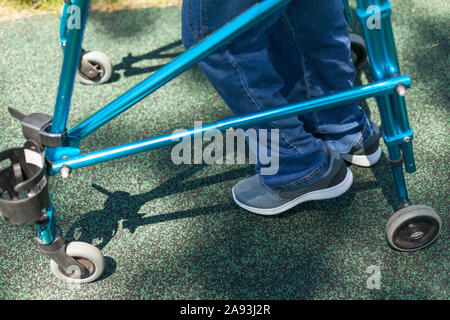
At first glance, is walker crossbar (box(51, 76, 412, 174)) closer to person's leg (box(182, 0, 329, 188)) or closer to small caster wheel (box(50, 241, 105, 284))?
person's leg (box(182, 0, 329, 188))

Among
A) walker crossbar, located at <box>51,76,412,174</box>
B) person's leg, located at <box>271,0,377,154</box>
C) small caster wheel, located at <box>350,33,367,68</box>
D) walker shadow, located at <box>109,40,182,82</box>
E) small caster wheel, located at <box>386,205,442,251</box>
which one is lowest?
small caster wheel, located at <box>386,205,442,251</box>

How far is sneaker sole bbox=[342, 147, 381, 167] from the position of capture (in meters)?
1.56

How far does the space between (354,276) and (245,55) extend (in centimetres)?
63

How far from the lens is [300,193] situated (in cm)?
146

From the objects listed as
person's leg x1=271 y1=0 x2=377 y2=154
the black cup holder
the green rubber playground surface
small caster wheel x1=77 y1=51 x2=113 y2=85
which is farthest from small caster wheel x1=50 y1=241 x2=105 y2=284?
small caster wheel x1=77 y1=51 x2=113 y2=85

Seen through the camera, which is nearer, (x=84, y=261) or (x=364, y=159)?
(x=84, y=261)

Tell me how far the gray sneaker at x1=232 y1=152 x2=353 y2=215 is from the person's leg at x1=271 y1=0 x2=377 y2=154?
0.09 meters

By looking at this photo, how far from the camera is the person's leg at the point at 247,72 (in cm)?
106

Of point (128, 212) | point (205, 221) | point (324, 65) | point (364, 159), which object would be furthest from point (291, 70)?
point (128, 212)

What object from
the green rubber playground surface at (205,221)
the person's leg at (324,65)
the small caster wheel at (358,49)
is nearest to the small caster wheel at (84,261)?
the green rubber playground surface at (205,221)

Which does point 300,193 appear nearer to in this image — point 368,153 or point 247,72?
point 368,153

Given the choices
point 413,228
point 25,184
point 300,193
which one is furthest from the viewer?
point 300,193

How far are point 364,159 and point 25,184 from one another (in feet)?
3.15
